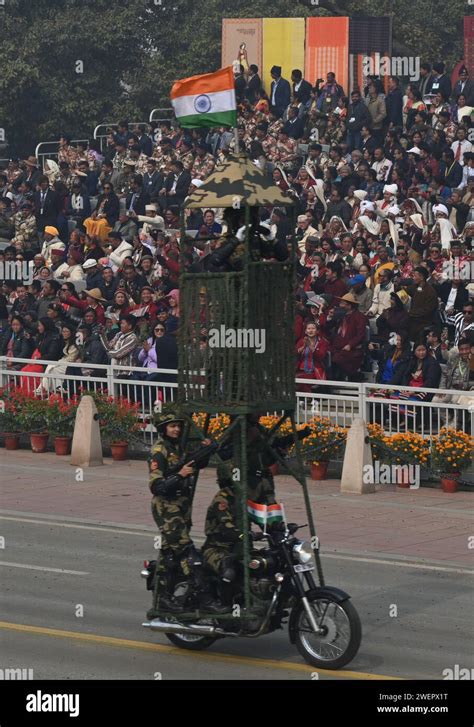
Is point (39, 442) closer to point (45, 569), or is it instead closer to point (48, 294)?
point (48, 294)

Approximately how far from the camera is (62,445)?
2402cm

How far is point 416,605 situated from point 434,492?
6.05m

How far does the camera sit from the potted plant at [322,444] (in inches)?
833

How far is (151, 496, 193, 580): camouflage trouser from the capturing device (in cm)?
1270

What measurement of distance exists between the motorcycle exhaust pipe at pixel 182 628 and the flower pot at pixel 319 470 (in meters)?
8.88

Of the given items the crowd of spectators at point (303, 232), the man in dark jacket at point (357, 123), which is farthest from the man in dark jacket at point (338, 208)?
the man in dark jacket at point (357, 123)

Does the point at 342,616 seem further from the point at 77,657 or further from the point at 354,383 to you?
the point at 354,383

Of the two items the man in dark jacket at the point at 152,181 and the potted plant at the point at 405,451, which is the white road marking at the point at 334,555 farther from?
the man in dark jacket at the point at 152,181

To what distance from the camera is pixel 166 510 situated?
41.9 feet

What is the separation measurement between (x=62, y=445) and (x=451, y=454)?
260 inches

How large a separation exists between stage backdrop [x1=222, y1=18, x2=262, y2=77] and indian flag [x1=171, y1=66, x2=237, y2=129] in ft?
77.2

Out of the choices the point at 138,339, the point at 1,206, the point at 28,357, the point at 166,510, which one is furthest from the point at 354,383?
the point at 1,206

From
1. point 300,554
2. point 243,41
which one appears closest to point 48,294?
point 243,41

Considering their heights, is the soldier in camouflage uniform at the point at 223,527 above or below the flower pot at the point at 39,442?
above
